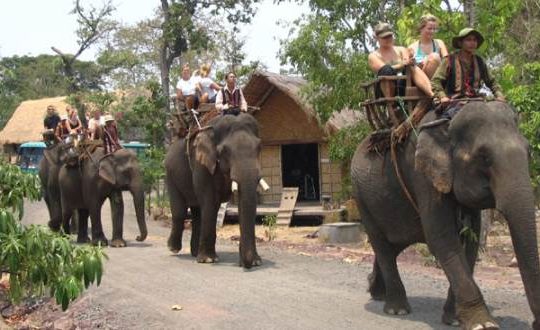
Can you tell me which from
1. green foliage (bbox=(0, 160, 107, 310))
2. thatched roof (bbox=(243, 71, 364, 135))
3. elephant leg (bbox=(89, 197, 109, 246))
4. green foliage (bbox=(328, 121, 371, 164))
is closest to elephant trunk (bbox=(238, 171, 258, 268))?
green foliage (bbox=(0, 160, 107, 310))

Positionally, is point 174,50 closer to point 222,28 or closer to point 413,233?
point 222,28

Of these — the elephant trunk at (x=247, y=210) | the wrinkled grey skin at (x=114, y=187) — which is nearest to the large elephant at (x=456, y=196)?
the elephant trunk at (x=247, y=210)

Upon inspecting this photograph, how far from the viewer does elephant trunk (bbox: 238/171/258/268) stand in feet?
35.3

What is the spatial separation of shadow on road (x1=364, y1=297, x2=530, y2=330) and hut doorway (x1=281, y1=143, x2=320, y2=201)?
1910 cm

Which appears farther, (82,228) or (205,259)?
(82,228)

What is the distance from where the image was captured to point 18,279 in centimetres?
620

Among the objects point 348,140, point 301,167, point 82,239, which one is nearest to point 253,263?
point 82,239

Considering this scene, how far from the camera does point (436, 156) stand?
632cm

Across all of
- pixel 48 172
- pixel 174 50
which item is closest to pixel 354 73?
pixel 48 172

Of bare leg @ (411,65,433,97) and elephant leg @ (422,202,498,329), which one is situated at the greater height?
bare leg @ (411,65,433,97)

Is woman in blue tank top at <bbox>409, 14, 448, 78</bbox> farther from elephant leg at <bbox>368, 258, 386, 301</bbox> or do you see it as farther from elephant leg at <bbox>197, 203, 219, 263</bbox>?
elephant leg at <bbox>197, 203, 219, 263</bbox>

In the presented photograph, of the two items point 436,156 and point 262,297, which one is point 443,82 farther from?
point 262,297

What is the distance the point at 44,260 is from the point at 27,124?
1899 inches

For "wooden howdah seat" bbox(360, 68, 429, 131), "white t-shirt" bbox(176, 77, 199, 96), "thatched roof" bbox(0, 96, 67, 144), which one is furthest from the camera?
"thatched roof" bbox(0, 96, 67, 144)
